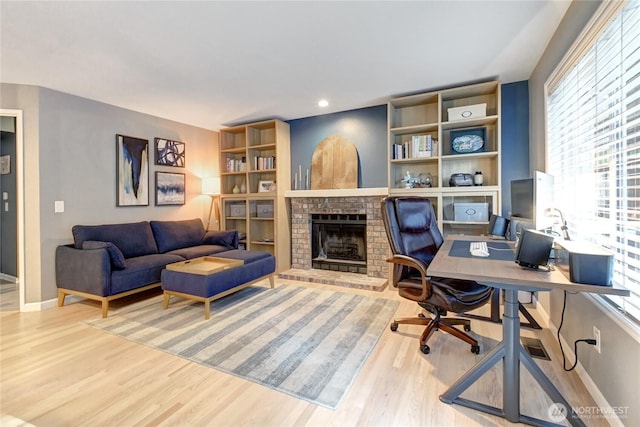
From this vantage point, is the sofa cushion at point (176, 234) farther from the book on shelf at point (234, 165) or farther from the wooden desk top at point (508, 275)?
the wooden desk top at point (508, 275)

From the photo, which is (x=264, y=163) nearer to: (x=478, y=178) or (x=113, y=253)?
(x=113, y=253)

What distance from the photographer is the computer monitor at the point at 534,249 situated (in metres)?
1.36

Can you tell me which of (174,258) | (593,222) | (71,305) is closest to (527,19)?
(593,222)

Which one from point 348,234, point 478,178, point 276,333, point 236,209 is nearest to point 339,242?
point 348,234

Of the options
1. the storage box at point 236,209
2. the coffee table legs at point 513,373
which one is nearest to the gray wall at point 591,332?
the coffee table legs at point 513,373

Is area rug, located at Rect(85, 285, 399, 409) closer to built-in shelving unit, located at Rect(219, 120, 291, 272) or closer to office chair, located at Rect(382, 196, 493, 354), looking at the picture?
office chair, located at Rect(382, 196, 493, 354)

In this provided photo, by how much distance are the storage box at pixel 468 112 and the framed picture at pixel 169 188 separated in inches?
153

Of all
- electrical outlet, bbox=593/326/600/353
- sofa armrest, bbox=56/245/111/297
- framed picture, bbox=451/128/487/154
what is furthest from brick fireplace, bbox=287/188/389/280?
sofa armrest, bbox=56/245/111/297

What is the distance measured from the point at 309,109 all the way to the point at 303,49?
1.68 meters

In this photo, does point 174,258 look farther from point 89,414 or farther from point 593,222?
point 593,222

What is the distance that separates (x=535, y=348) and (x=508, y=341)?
97cm

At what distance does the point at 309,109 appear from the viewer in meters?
4.12

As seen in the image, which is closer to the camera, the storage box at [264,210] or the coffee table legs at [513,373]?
the coffee table legs at [513,373]

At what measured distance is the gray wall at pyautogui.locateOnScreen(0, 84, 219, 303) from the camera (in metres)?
3.01
